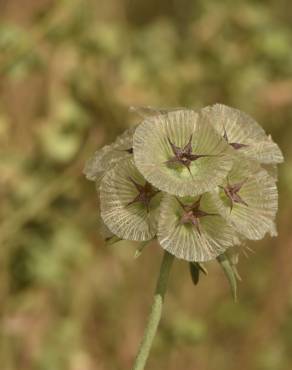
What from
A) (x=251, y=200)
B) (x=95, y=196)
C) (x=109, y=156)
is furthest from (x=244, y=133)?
(x=95, y=196)

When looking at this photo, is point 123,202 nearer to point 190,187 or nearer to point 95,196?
point 190,187

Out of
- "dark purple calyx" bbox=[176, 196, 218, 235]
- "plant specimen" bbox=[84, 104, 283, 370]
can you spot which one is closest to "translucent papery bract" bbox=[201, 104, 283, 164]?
"plant specimen" bbox=[84, 104, 283, 370]

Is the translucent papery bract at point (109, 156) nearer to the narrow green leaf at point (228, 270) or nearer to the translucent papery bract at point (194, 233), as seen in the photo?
the translucent papery bract at point (194, 233)

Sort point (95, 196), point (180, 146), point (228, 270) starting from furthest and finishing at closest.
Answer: point (95, 196) < point (180, 146) < point (228, 270)

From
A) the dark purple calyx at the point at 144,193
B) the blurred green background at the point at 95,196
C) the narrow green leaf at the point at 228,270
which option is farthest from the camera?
the blurred green background at the point at 95,196

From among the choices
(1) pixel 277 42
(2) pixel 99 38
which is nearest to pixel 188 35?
A: (1) pixel 277 42

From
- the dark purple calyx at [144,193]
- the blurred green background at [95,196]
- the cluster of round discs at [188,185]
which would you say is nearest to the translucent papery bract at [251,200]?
the cluster of round discs at [188,185]
